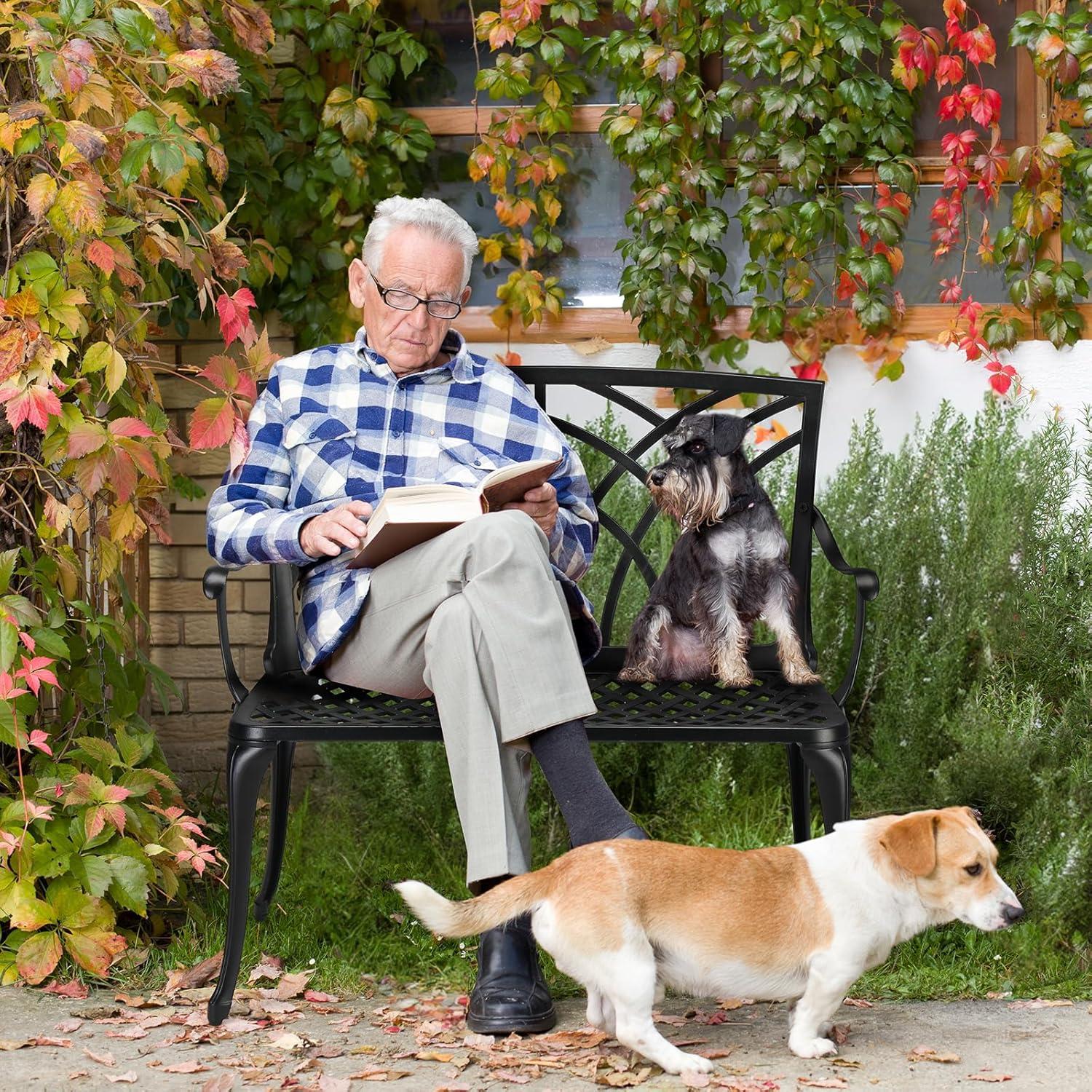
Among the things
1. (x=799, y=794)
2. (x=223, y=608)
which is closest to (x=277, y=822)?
(x=223, y=608)

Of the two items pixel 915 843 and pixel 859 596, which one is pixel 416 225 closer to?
pixel 859 596

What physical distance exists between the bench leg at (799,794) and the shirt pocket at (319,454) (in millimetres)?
1234

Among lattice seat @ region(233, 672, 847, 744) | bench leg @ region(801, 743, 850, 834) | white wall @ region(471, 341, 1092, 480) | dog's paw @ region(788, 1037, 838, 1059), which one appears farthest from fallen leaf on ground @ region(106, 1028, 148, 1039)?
white wall @ region(471, 341, 1092, 480)

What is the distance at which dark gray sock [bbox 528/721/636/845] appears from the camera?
8.22 ft

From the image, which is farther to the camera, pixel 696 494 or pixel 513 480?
pixel 696 494

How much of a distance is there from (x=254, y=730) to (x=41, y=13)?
1469 mm

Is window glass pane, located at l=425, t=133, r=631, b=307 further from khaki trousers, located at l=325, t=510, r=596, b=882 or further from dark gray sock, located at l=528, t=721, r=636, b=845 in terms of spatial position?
dark gray sock, located at l=528, t=721, r=636, b=845

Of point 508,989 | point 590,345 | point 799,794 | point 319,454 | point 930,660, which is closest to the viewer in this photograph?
point 508,989

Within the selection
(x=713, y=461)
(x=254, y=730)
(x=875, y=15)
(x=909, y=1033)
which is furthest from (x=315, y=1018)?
(x=875, y=15)

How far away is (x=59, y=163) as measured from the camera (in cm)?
281

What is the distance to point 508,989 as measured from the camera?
2.56 metres

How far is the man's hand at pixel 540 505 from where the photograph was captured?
291 cm

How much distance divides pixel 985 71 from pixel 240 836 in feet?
11.0

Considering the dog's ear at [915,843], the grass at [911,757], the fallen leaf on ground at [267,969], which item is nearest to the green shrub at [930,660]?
the grass at [911,757]
